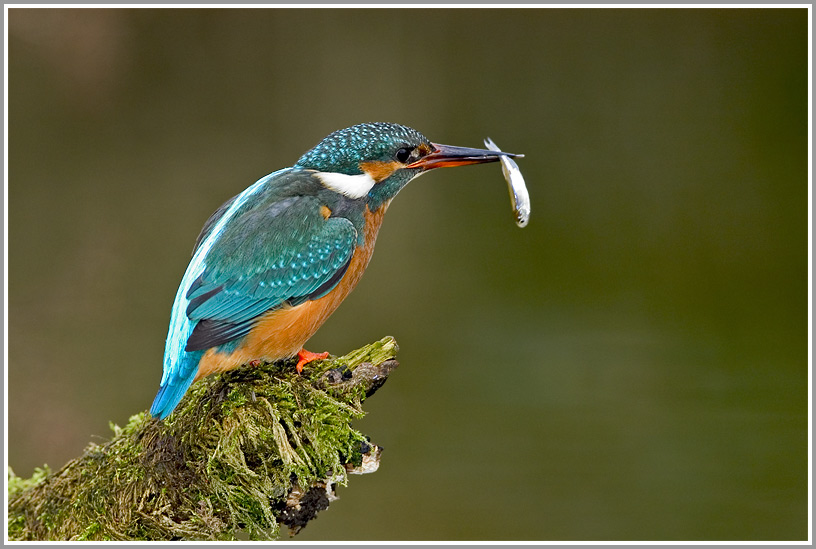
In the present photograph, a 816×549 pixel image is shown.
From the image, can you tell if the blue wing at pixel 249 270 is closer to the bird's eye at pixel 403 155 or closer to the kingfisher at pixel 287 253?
the kingfisher at pixel 287 253

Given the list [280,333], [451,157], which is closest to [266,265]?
[280,333]

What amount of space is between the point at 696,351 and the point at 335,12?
12.2ft

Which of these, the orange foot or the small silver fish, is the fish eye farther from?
the orange foot

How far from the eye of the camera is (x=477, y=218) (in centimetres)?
662

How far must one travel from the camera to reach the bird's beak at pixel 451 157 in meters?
2.90

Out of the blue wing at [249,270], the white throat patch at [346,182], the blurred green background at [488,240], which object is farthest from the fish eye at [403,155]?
the blurred green background at [488,240]

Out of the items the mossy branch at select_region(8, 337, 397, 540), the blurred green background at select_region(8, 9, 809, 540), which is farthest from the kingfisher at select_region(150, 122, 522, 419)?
the blurred green background at select_region(8, 9, 809, 540)

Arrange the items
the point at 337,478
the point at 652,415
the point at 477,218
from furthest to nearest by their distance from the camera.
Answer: the point at 477,218 < the point at 652,415 < the point at 337,478

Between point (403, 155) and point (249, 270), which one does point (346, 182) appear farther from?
point (249, 270)

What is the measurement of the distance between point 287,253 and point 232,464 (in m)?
0.70

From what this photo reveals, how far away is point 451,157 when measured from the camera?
2902 mm

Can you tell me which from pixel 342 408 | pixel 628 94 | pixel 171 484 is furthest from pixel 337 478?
pixel 628 94

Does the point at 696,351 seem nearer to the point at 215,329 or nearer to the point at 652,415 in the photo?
the point at 652,415

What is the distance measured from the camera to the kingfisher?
2.47 meters
